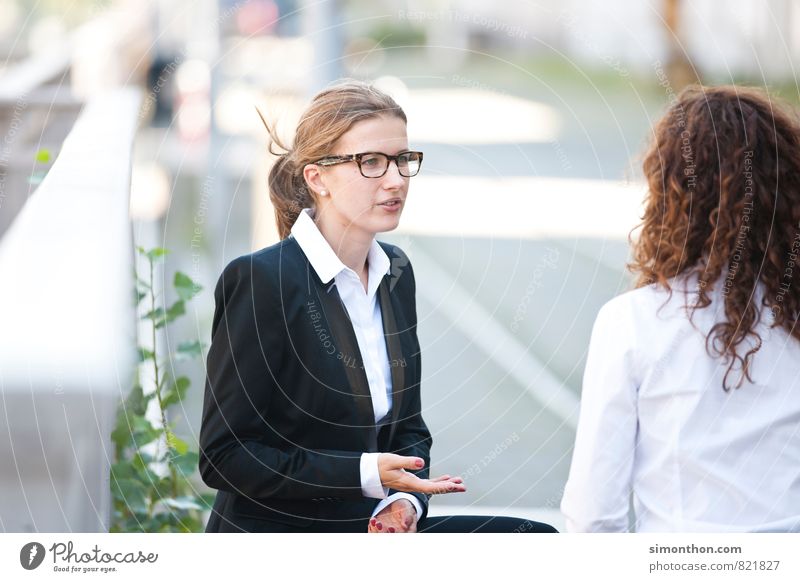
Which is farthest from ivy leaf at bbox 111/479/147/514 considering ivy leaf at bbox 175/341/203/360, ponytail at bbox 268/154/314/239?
ponytail at bbox 268/154/314/239

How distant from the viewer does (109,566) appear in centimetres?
172

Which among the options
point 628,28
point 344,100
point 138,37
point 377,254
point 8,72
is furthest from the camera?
point 8,72

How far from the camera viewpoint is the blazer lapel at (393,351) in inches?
65.2

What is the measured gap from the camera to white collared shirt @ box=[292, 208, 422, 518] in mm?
1609

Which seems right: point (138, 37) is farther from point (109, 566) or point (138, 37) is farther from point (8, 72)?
point (109, 566)

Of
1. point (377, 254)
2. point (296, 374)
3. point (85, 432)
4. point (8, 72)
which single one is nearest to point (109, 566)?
point (85, 432)

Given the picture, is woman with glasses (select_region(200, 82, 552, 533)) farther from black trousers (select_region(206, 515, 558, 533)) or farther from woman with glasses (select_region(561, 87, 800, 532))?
woman with glasses (select_region(561, 87, 800, 532))

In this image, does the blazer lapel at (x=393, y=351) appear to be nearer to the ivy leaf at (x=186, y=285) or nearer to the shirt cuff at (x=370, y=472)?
the shirt cuff at (x=370, y=472)

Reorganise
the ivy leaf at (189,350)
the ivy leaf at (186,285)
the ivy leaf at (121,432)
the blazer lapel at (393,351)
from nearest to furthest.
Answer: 1. the blazer lapel at (393,351)
2. the ivy leaf at (121,432)
3. the ivy leaf at (186,285)
4. the ivy leaf at (189,350)

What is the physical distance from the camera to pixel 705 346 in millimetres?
1582

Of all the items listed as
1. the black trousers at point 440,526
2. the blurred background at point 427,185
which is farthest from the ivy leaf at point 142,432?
the black trousers at point 440,526

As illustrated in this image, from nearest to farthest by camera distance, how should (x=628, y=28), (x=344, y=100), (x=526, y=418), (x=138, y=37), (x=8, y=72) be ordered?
(x=344, y=100) < (x=628, y=28) < (x=138, y=37) < (x=526, y=418) < (x=8, y=72)

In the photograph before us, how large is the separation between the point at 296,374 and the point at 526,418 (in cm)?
115

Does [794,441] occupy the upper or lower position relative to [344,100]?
lower
